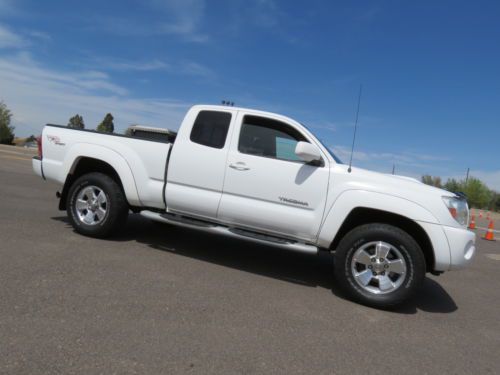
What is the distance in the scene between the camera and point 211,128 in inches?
205

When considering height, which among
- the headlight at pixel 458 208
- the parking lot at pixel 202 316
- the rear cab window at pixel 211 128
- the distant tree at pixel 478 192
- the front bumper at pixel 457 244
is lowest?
the parking lot at pixel 202 316

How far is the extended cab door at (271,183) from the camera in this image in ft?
→ 15.1

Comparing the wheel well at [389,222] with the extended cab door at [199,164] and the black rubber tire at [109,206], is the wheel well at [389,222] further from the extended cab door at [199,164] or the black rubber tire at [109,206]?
the black rubber tire at [109,206]

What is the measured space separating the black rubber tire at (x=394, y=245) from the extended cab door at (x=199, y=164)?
1.69m

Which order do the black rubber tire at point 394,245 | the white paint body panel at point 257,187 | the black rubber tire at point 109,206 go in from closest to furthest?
the black rubber tire at point 394,245, the white paint body panel at point 257,187, the black rubber tire at point 109,206

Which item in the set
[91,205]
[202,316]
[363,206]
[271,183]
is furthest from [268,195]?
[91,205]

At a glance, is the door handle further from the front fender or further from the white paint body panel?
the front fender

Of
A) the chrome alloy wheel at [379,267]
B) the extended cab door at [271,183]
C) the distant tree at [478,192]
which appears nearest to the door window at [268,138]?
the extended cab door at [271,183]

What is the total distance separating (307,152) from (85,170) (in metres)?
3.42

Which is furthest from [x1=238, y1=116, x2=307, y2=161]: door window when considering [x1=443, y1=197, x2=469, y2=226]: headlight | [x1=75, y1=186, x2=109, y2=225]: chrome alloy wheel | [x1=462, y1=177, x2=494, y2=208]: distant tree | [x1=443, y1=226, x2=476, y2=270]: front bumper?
[x1=462, y1=177, x2=494, y2=208]: distant tree

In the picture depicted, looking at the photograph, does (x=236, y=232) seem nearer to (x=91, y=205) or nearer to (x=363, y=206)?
(x=363, y=206)

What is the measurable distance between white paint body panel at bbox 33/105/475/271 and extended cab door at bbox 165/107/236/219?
1 cm

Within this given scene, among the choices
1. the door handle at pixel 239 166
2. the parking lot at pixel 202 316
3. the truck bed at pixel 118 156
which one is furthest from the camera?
the truck bed at pixel 118 156

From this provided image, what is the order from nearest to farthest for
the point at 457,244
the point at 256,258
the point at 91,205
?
the point at 457,244, the point at 91,205, the point at 256,258
